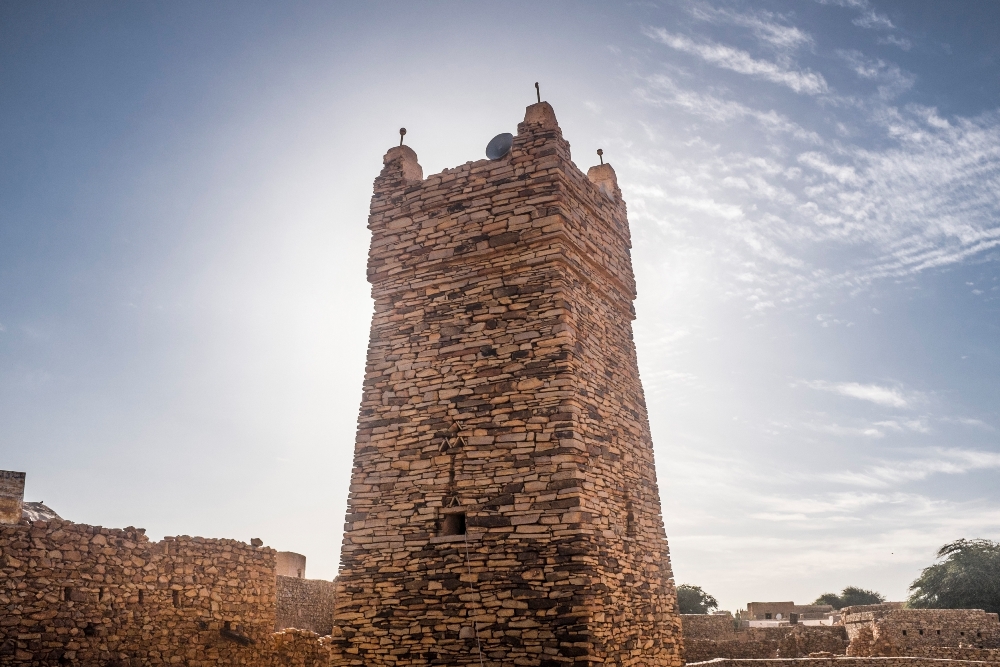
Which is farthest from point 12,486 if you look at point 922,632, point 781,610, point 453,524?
point 781,610

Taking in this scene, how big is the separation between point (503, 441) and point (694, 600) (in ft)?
142

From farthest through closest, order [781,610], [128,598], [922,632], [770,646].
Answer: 1. [781,610]
2. [770,646]
3. [922,632]
4. [128,598]

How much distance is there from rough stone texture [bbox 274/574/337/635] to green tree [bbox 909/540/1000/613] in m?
29.9

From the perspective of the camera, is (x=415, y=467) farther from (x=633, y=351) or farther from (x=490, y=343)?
(x=633, y=351)

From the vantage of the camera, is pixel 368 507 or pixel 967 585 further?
pixel 967 585

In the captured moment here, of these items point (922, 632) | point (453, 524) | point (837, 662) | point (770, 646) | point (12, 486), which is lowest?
point (837, 662)

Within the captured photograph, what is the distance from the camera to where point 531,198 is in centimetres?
1002

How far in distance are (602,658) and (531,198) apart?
594cm

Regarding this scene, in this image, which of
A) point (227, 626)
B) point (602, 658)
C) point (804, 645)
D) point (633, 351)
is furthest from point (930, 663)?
point (227, 626)

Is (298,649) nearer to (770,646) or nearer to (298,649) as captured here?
(298,649)

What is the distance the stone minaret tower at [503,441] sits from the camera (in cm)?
822

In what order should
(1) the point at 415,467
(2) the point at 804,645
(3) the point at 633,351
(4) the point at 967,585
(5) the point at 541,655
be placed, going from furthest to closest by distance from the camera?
(4) the point at 967,585, (2) the point at 804,645, (3) the point at 633,351, (1) the point at 415,467, (5) the point at 541,655

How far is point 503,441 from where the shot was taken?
8883 mm

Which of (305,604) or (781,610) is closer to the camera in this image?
(305,604)
